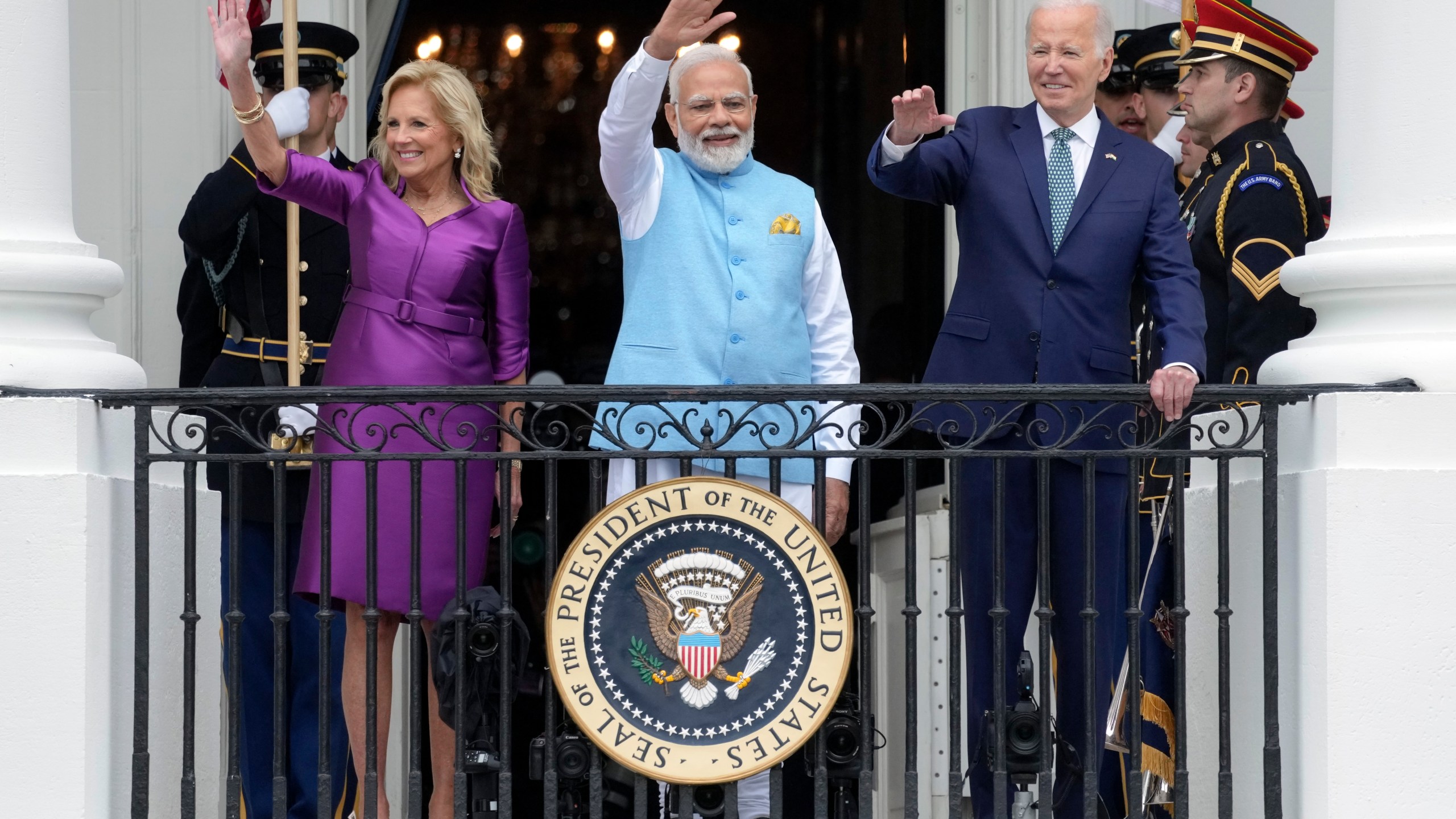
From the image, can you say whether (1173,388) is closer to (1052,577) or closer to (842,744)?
(1052,577)

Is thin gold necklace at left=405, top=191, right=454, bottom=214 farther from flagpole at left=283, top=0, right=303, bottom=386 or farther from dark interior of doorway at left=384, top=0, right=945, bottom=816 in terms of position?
dark interior of doorway at left=384, top=0, right=945, bottom=816

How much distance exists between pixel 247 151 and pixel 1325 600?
2.81m

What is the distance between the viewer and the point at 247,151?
487 cm

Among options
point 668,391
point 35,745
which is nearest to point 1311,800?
point 668,391

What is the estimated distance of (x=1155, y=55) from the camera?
5504 millimetres

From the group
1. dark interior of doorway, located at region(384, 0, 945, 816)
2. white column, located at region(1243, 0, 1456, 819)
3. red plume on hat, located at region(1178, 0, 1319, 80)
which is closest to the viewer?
white column, located at region(1243, 0, 1456, 819)

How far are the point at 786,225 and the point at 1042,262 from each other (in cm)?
64

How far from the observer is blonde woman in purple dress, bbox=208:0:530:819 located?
4555 mm

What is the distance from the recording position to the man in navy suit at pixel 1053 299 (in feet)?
14.1

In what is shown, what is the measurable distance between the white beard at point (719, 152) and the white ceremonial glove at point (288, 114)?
107 centimetres

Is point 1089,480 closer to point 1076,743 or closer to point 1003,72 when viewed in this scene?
point 1076,743

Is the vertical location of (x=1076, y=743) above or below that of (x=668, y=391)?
below

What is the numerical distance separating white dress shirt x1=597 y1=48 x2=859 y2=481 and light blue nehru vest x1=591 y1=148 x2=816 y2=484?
5 centimetres

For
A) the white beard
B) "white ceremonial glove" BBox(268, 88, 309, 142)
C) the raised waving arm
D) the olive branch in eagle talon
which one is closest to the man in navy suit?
the white beard
